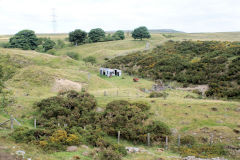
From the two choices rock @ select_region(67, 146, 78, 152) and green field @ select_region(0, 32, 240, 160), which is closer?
rock @ select_region(67, 146, 78, 152)

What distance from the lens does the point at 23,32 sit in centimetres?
8700

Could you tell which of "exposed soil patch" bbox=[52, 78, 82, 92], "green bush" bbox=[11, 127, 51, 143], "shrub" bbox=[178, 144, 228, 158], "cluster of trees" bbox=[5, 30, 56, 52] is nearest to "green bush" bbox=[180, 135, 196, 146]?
"shrub" bbox=[178, 144, 228, 158]

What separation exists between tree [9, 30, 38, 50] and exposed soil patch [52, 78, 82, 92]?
53.6 meters

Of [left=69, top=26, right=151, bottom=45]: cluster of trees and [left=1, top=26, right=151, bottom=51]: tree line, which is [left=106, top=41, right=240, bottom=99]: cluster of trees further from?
[left=1, top=26, right=151, bottom=51]: tree line

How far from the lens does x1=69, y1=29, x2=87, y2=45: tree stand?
103 metres

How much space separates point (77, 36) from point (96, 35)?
37.1ft

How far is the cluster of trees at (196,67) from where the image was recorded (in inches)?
1634

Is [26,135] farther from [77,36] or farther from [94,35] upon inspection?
[94,35]

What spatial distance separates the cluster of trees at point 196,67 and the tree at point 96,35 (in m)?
39.2

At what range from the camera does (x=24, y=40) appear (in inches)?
3361

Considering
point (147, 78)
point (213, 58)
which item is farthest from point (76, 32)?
point (213, 58)

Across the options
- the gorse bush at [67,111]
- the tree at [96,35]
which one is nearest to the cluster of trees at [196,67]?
the gorse bush at [67,111]

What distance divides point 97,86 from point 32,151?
89.8 ft

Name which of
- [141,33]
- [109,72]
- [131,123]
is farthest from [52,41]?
[131,123]
